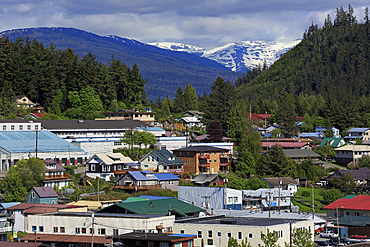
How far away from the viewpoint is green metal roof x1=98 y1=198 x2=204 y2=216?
1711 inches

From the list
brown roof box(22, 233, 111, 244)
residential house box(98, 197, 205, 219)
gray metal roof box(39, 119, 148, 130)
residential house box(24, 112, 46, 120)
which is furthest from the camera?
residential house box(24, 112, 46, 120)

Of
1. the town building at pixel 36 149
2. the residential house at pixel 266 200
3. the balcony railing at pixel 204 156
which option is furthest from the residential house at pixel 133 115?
the residential house at pixel 266 200

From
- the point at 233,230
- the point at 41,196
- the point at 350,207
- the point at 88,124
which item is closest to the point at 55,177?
the point at 41,196

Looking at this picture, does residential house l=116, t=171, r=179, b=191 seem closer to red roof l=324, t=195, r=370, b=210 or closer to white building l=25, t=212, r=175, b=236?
red roof l=324, t=195, r=370, b=210

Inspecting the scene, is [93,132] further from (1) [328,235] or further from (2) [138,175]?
(1) [328,235]

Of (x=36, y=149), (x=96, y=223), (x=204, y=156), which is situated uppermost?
(x=36, y=149)

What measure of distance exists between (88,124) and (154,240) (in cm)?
5787

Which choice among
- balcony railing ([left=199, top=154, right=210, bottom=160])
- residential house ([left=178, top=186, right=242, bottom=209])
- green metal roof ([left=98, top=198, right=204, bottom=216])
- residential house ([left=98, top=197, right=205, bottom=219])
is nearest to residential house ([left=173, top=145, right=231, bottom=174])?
balcony railing ([left=199, top=154, right=210, bottom=160])

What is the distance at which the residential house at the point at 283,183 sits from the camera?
7244cm

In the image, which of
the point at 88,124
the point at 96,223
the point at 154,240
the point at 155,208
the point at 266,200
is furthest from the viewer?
the point at 88,124

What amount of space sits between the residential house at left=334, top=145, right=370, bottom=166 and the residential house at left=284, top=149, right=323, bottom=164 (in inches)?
143

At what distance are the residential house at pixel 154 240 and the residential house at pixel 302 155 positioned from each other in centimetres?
6111

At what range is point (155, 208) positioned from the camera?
44.8 metres

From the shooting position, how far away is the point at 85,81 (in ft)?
331
